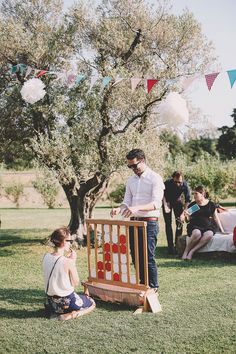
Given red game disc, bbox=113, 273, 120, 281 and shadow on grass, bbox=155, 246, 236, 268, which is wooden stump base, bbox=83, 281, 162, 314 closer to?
red game disc, bbox=113, 273, 120, 281

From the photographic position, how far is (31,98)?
9141 mm

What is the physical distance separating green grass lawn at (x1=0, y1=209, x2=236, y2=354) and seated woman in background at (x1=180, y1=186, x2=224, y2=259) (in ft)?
2.37

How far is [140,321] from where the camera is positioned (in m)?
5.17

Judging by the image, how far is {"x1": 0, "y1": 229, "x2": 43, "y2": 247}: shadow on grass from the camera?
11969mm

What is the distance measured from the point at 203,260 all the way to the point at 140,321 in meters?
3.84

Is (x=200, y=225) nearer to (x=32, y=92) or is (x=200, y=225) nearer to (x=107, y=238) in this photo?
(x=107, y=238)

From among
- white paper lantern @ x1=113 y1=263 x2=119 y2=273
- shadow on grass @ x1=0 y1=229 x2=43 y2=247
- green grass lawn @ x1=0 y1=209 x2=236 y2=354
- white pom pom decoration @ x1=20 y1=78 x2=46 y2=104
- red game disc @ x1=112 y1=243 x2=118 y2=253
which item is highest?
white pom pom decoration @ x1=20 y1=78 x2=46 y2=104

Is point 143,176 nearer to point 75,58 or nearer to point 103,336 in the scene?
point 103,336

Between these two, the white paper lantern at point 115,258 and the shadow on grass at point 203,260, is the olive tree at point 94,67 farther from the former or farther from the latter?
the white paper lantern at point 115,258

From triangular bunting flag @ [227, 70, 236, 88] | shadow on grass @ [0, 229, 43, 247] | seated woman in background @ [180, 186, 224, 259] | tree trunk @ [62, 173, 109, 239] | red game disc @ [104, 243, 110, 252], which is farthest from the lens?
shadow on grass @ [0, 229, 43, 247]

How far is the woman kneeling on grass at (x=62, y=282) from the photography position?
17.4 feet

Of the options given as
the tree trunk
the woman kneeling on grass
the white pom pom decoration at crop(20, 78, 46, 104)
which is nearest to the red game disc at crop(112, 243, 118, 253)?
the woman kneeling on grass

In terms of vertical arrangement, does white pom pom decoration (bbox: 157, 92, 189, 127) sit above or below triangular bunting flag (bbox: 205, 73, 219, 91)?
below

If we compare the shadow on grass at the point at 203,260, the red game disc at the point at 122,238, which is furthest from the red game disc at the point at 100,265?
the shadow on grass at the point at 203,260
